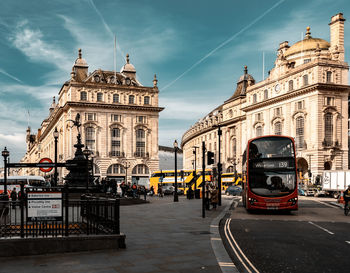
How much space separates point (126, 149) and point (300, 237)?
75.1m

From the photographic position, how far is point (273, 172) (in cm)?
2261

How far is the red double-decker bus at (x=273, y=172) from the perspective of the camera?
2255 centimetres

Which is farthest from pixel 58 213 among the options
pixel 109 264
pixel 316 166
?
pixel 316 166

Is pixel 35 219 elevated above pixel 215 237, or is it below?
above

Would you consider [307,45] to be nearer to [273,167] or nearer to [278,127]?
[278,127]

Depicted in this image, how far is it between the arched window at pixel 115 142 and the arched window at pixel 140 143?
4.05m

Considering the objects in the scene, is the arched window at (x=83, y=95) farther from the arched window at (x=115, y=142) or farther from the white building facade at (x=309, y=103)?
the white building facade at (x=309, y=103)

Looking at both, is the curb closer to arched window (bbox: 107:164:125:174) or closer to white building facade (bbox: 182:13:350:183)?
white building facade (bbox: 182:13:350:183)

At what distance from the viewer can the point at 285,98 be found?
75875 millimetres

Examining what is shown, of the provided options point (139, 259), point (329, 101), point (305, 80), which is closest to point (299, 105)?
point (305, 80)

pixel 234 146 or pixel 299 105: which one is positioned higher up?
pixel 299 105

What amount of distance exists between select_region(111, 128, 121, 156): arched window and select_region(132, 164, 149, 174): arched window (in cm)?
454

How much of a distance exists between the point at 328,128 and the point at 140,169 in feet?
125

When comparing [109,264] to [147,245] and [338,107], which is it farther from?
[338,107]
